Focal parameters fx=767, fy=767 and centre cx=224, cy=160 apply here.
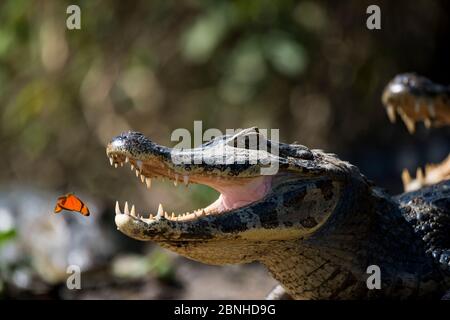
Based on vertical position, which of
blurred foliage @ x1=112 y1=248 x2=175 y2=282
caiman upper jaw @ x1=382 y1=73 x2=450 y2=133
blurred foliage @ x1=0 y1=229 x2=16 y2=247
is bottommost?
blurred foliage @ x1=112 y1=248 x2=175 y2=282

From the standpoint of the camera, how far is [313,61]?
8664 mm

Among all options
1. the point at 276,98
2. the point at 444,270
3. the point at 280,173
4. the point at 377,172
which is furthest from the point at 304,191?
the point at 276,98

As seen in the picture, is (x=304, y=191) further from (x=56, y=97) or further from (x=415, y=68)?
(x=56, y=97)

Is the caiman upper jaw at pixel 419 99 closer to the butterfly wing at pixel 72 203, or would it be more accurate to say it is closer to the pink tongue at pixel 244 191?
the pink tongue at pixel 244 191

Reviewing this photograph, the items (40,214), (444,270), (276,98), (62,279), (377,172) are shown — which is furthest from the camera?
(276,98)

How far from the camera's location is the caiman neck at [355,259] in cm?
336

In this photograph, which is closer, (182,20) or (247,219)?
(247,219)

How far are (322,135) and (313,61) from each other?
84 centimetres

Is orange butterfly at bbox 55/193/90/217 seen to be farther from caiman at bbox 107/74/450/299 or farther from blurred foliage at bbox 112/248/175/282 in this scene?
blurred foliage at bbox 112/248/175/282

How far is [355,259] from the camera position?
11.2ft

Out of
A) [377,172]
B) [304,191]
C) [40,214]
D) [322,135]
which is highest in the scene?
[322,135]

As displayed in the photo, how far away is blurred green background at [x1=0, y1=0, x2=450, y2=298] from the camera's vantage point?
8133 mm

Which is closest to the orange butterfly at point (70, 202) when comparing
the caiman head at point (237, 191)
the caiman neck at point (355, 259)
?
the caiman head at point (237, 191)

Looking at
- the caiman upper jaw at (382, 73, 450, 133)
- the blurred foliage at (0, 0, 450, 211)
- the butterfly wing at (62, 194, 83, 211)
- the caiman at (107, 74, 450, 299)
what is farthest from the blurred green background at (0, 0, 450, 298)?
the caiman at (107, 74, 450, 299)
